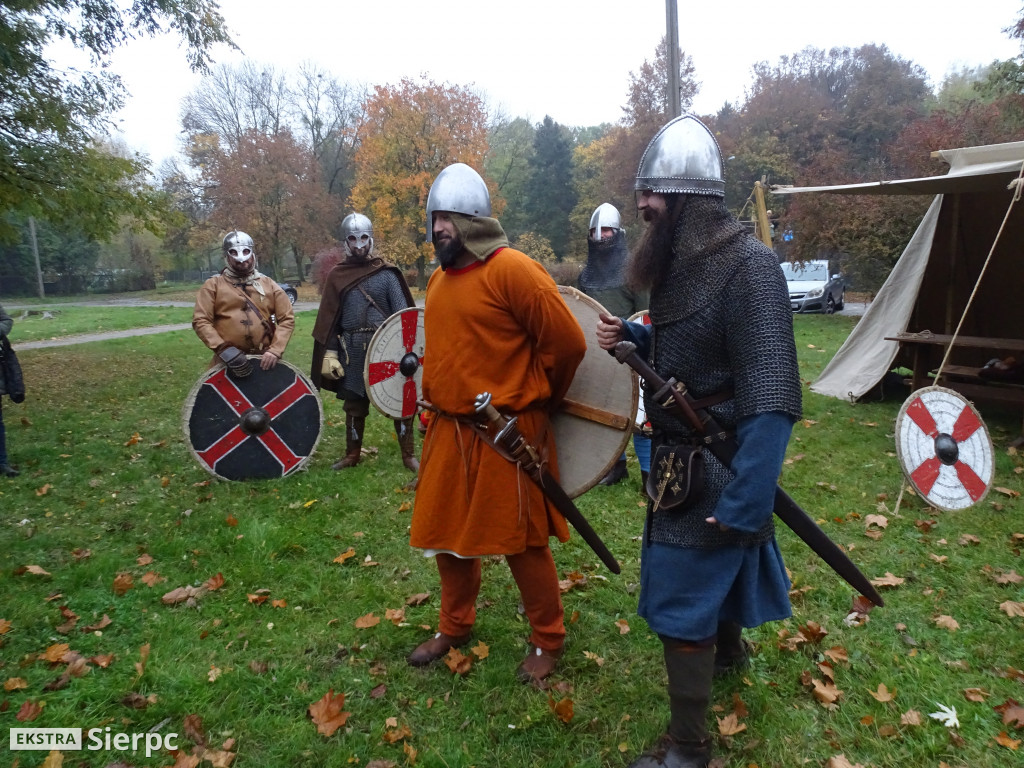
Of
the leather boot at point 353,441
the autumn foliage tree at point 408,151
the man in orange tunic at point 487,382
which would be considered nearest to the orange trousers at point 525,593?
the man in orange tunic at point 487,382

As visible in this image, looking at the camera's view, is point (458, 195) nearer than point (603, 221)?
Yes

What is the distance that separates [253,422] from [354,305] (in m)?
1.23

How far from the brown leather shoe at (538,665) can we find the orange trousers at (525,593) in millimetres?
28

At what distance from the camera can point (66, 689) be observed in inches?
113

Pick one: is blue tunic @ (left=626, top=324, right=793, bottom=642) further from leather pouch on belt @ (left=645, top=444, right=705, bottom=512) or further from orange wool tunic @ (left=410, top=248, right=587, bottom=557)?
orange wool tunic @ (left=410, top=248, right=587, bottom=557)

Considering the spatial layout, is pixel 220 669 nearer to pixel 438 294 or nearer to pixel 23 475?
pixel 438 294

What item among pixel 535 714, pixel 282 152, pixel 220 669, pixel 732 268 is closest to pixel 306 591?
pixel 220 669

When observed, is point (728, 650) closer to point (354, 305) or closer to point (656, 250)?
point (656, 250)

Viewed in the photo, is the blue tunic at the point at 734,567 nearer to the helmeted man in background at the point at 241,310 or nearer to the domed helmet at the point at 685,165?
the domed helmet at the point at 685,165

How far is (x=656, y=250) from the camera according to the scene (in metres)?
2.22

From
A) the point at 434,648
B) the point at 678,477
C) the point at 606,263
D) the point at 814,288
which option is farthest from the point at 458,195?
the point at 814,288

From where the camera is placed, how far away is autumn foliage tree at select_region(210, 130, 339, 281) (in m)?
30.5

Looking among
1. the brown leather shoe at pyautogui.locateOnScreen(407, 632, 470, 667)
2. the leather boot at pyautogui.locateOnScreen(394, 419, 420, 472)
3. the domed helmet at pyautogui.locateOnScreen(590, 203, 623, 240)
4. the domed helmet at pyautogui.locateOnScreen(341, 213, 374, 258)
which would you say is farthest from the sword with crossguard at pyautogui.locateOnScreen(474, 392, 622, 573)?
the domed helmet at pyautogui.locateOnScreen(341, 213, 374, 258)

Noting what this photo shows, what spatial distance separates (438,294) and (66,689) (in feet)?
7.39
